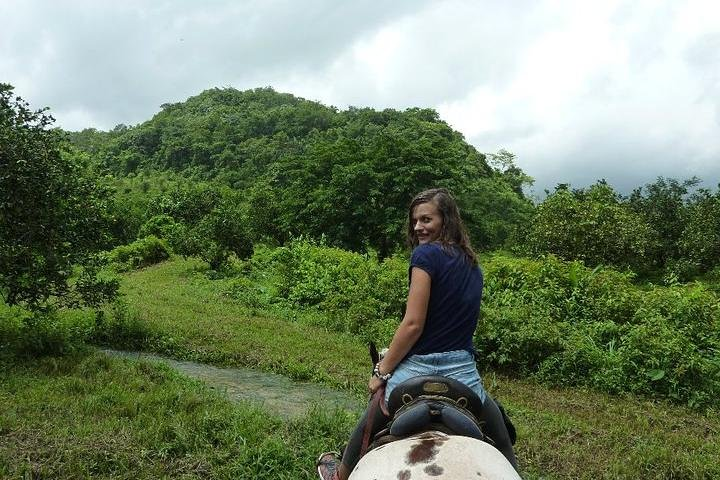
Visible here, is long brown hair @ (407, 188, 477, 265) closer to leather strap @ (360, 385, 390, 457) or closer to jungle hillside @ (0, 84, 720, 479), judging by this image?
jungle hillside @ (0, 84, 720, 479)

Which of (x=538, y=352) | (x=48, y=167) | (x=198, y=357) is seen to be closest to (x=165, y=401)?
(x=198, y=357)

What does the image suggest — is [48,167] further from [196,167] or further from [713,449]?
[196,167]

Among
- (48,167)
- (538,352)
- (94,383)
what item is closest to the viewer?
(94,383)

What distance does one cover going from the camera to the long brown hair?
9.43 ft

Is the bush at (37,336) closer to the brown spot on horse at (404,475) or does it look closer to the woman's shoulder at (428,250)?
the woman's shoulder at (428,250)

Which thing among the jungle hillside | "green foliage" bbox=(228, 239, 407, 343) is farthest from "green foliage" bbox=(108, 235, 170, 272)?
"green foliage" bbox=(228, 239, 407, 343)

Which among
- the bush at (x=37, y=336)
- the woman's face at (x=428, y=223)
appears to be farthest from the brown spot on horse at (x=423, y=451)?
the bush at (x=37, y=336)

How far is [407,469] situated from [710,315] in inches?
335

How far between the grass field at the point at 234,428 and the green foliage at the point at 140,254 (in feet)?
56.4

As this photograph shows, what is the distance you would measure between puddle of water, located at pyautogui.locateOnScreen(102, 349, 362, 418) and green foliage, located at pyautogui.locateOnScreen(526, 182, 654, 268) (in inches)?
682

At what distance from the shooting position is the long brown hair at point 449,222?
287 cm

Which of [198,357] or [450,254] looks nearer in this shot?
[450,254]

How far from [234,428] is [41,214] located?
428 cm

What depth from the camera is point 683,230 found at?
101ft
